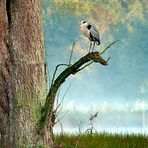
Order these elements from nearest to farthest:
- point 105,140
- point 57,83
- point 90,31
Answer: point 57,83, point 90,31, point 105,140

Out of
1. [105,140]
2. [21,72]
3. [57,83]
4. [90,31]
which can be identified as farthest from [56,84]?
[105,140]

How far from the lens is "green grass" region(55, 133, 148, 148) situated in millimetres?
10359

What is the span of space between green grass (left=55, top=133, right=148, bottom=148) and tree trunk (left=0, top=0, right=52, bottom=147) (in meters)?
2.94

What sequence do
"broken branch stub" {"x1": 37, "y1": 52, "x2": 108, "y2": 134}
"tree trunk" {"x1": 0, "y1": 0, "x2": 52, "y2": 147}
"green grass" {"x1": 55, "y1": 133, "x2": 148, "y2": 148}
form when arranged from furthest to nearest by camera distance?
"green grass" {"x1": 55, "y1": 133, "x2": 148, "y2": 148}
"tree trunk" {"x1": 0, "y1": 0, "x2": 52, "y2": 147}
"broken branch stub" {"x1": 37, "y1": 52, "x2": 108, "y2": 134}

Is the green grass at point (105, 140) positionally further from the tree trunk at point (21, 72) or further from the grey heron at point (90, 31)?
the tree trunk at point (21, 72)

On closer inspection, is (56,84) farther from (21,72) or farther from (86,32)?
(86,32)

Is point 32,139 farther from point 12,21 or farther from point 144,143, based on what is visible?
point 144,143

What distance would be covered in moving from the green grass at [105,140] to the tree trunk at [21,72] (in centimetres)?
294

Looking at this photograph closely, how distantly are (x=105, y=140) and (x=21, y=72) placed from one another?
3959mm

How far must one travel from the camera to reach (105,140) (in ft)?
35.6

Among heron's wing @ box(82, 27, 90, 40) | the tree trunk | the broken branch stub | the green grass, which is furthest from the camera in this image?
the green grass

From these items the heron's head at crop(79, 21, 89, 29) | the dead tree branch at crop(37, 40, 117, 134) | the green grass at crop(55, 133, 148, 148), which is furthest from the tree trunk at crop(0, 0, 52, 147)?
the green grass at crop(55, 133, 148, 148)

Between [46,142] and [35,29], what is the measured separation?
1.15 metres

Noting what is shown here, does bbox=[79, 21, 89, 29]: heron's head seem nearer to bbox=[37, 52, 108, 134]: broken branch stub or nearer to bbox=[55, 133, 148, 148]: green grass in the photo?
bbox=[37, 52, 108, 134]: broken branch stub
